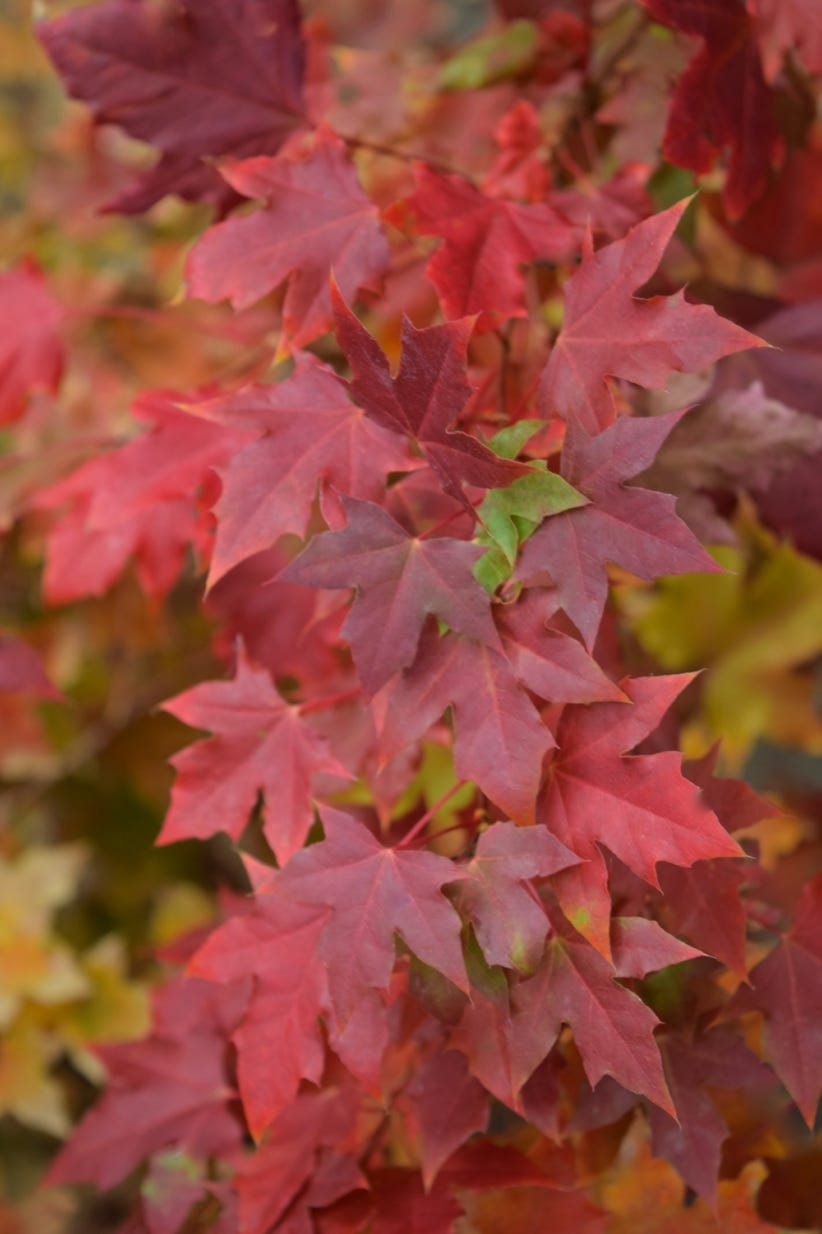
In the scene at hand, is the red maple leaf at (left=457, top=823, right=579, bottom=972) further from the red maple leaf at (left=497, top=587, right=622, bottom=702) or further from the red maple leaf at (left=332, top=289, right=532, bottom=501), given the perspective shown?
the red maple leaf at (left=332, top=289, right=532, bottom=501)

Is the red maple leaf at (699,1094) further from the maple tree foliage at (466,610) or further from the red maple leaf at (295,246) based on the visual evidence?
the red maple leaf at (295,246)

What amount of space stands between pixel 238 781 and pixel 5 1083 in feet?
2.56

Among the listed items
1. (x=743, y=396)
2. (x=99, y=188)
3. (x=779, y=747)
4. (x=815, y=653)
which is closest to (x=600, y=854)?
(x=743, y=396)

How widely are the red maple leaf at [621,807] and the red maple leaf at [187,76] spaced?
0.47 m

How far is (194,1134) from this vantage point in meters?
0.78

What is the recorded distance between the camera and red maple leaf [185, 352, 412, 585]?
581mm

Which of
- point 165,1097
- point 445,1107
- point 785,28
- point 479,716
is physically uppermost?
point 785,28

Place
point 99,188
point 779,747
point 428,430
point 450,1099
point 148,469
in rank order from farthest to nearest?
point 779,747 < point 99,188 < point 148,469 < point 450,1099 < point 428,430

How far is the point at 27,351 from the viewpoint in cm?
92

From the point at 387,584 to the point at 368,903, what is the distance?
0.53 ft

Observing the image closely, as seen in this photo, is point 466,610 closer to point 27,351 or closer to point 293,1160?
point 293,1160

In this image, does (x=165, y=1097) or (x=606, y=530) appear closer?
(x=606, y=530)

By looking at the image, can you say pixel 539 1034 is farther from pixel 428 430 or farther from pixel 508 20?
pixel 508 20

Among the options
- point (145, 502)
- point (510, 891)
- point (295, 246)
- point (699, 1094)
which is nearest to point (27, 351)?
point (145, 502)
